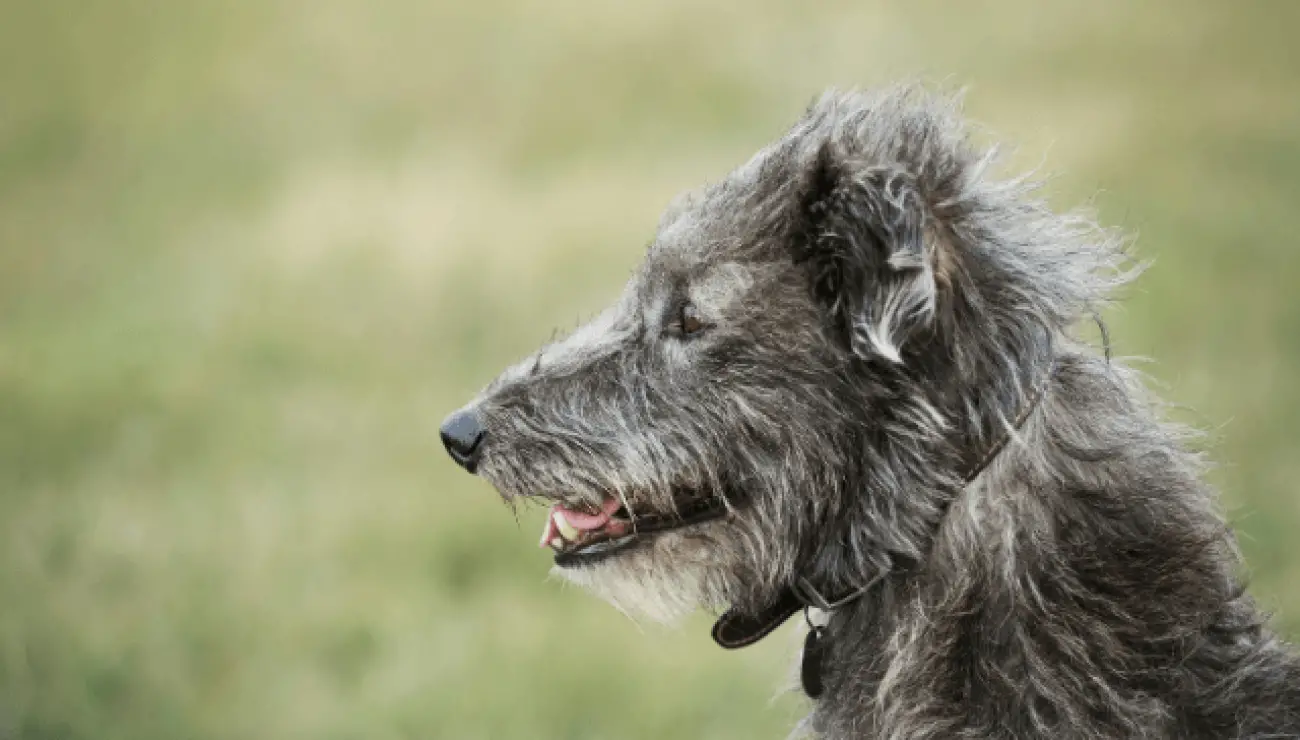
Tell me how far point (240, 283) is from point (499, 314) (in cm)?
252

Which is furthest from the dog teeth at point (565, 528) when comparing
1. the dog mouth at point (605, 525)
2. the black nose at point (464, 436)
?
the black nose at point (464, 436)

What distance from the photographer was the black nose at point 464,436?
466 cm

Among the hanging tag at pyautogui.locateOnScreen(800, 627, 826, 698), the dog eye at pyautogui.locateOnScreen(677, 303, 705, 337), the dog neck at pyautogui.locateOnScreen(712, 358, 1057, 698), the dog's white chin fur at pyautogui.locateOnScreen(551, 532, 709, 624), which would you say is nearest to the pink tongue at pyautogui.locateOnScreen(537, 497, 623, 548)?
the dog's white chin fur at pyautogui.locateOnScreen(551, 532, 709, 624)

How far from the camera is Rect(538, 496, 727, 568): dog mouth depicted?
14.9 ft

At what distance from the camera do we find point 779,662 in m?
7.97

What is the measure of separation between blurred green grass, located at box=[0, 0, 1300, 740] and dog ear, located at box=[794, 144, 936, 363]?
60.5 inches

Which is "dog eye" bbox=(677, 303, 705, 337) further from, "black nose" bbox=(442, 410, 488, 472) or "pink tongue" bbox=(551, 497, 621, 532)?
"black nose" bbox=(442, 410, 488, 472)

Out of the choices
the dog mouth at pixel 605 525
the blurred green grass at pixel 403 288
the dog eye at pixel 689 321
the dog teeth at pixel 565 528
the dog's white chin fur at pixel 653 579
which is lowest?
the dog's white chin fur at pixel 653 579

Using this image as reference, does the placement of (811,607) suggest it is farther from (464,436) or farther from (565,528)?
(464,436)

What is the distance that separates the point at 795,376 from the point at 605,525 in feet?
2.74

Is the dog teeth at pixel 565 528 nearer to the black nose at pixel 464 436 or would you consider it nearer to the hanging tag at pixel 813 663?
the black nose at pixel 464 436

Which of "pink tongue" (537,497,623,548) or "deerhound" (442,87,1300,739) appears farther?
"pink tongue" (537,497,623,548)

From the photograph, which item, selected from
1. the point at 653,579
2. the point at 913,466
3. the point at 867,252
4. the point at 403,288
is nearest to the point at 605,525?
the point at 653,579

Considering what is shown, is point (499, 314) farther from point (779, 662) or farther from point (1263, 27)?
point (1263, 27)
